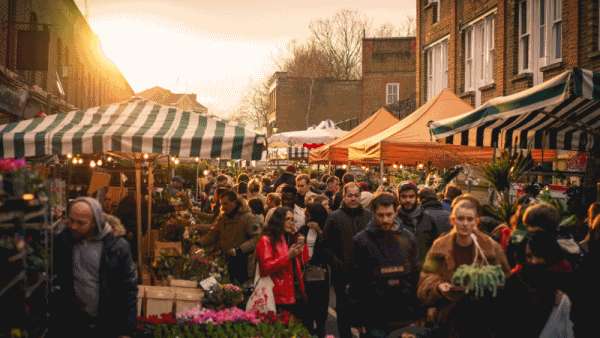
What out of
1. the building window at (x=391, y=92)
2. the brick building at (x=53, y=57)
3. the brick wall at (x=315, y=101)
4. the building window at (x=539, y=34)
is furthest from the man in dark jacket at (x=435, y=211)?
the brick wall at (x=315, y=101)

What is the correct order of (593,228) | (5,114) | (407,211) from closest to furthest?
(593,228) < (407,211) < (5,114)

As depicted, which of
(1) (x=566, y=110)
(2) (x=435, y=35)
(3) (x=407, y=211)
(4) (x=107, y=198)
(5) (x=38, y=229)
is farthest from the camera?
(2) (x=435, y=35)

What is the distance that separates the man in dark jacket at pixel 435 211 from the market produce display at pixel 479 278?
2.31m

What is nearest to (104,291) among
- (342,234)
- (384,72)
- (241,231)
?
(342,234)

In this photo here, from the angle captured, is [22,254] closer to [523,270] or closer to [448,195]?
[523,270]

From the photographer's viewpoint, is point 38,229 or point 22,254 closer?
point 22,254

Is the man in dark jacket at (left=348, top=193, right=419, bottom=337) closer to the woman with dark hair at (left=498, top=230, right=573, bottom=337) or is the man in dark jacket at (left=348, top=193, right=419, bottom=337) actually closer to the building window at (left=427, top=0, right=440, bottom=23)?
A: the woman with dark hair at (left=498, top=230, right=573, bottom=337)

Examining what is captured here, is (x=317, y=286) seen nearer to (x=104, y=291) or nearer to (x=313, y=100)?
(x=104, y=291)

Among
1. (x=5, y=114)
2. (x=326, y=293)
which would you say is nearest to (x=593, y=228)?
(x=326, y=293)

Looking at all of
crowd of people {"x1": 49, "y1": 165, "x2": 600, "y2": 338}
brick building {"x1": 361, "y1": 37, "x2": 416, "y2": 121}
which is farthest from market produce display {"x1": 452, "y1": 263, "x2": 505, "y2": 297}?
brick building {"x1": 361, "y1": 37, "x2": 416, "y2": 121}

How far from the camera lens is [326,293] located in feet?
23.4

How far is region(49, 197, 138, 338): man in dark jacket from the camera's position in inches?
173

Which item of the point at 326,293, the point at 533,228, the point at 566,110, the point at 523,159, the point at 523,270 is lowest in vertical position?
the point at 326,293

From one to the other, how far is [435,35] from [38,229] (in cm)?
2008
